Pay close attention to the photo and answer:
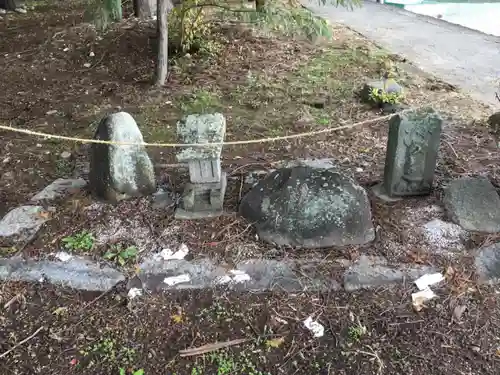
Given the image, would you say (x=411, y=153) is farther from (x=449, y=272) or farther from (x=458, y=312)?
(x=458, y=312)

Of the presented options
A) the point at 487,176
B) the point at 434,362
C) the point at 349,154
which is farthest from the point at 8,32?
the point at 434,362

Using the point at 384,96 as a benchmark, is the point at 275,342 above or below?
below

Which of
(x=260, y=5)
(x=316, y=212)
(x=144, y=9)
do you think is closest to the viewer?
(x=316, y=212)

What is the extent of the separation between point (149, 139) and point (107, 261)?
172 centimetres

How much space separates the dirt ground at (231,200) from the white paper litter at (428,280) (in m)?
0.08

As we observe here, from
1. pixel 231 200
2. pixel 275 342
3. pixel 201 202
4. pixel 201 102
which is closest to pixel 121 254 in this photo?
pixel 201 202

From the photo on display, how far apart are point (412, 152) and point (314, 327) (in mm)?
1390

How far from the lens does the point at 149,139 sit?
4.55 metres

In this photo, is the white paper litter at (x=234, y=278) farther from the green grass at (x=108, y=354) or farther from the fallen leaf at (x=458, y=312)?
the fallen leaf at (x=458, y=312)

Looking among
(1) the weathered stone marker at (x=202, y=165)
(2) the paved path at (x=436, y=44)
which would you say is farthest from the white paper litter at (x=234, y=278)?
(2) the paved path at (x=436, y=44)

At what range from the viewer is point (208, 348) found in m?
2.49

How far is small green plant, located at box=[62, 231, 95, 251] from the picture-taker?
10.3 ft

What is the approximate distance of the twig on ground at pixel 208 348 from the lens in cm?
247

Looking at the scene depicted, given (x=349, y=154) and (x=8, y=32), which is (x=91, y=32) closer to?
(x=8, y=32)
